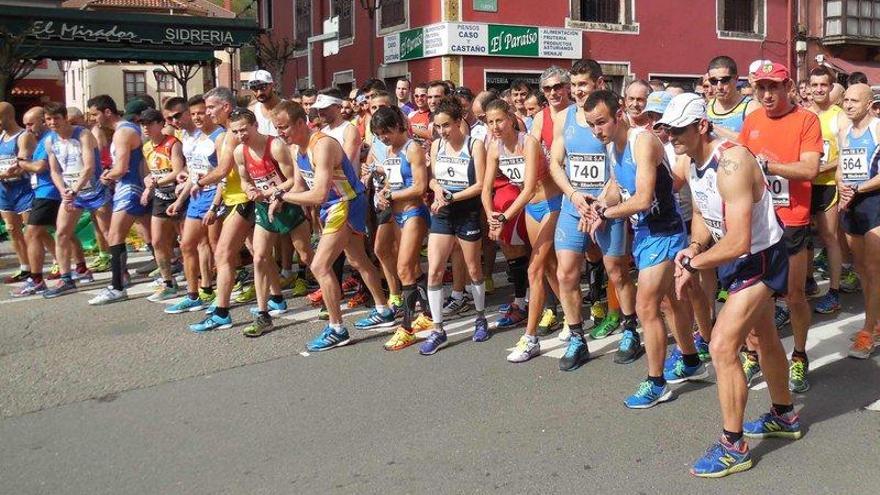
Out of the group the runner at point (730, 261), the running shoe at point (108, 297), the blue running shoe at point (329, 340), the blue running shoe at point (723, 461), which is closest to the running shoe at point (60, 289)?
the running shoe at point (108, 297)

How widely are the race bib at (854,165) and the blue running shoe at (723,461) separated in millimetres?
3087

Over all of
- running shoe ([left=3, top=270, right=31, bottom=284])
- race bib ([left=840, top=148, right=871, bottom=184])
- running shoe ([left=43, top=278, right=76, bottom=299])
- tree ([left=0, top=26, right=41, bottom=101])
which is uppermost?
tree ([left=0, top=26, right=41, bottom=101])

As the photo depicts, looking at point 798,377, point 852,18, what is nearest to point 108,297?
point 798,377

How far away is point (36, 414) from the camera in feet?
17.4

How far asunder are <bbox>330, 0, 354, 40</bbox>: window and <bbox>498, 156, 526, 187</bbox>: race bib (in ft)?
61.9

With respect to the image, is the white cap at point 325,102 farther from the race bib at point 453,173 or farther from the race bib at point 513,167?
the race bib at point 513,167

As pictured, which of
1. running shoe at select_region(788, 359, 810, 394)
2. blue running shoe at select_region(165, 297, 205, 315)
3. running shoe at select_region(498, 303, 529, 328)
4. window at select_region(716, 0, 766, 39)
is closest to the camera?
running shoe at select_region(788, 359, 810, 394)

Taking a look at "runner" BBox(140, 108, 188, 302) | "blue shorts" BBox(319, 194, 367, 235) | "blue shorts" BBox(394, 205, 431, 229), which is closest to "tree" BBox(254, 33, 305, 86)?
"runner" BBox(140, 108, 188, 302)

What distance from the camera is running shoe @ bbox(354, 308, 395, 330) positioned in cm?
735

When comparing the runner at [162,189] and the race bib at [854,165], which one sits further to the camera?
the runner at [162,189]

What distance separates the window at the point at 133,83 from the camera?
51375 millimetres

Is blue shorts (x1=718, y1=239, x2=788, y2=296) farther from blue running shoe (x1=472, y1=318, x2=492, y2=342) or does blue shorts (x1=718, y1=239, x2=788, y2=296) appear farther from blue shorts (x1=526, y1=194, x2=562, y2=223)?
blue running shoe (x1=472, y1=318, x2=492, y2=342)

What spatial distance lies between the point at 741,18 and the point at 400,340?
2223 cm

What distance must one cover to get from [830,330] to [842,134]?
1502 millimetres
